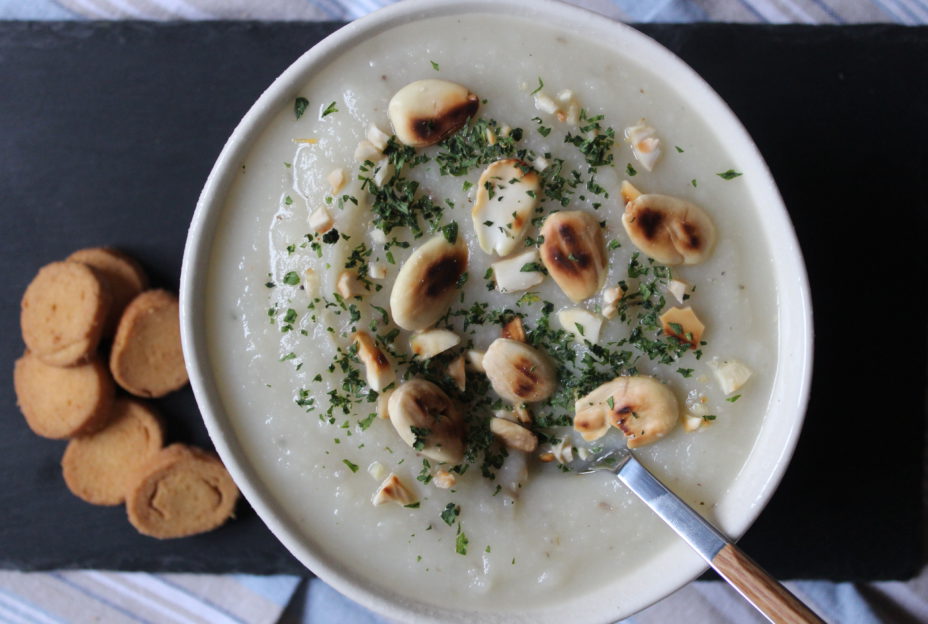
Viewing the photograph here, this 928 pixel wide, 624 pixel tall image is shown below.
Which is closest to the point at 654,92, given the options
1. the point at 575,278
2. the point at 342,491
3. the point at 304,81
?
the point at 575,278

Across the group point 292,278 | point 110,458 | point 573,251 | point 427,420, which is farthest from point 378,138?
point 110,458

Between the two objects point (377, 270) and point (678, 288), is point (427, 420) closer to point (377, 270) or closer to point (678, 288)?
point (377, 270)

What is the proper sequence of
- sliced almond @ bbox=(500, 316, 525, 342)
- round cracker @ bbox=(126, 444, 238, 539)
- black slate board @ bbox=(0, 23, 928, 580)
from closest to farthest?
1. sliced almond @ bbox=(500, 316, 525, 342)
2. black slate board @ bbox=(0, 23, 928, 580)
3. round cracker @ bbox=(126, 444, 238, 539)

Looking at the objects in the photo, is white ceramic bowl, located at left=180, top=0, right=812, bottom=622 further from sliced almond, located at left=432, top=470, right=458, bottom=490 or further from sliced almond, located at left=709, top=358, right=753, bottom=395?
sliced almond, located at left=432, top=470, right=458, bottom=490

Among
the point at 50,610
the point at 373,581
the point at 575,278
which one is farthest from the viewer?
the point at 50,610

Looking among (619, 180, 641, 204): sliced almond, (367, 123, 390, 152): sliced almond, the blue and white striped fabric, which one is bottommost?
the blue and white striped fabric

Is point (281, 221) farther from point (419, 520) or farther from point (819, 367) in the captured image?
point (819, 367)

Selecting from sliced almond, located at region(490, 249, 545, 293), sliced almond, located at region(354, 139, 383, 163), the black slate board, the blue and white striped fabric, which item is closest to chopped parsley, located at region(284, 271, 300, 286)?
sliced almond, located at region(354, 139, 383, 163)
